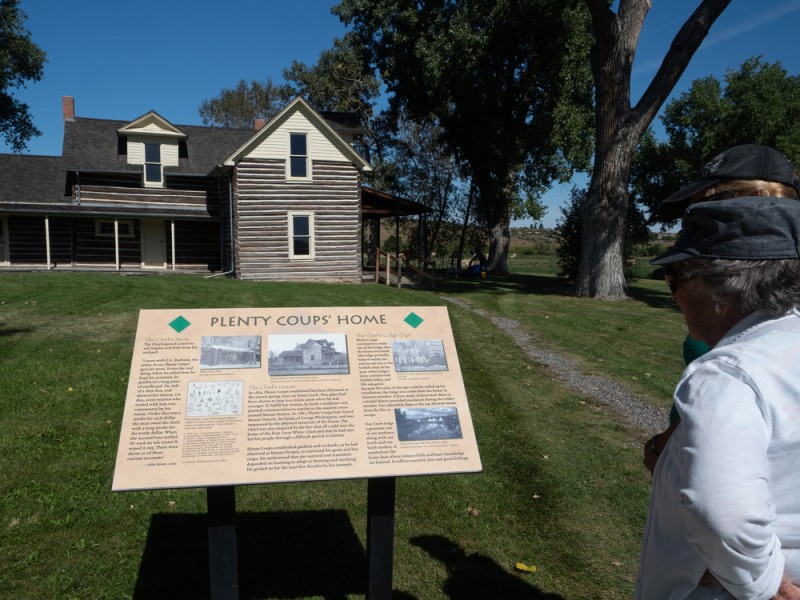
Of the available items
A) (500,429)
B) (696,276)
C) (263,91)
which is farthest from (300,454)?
(263,91)

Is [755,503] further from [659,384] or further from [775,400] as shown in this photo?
[659,384]

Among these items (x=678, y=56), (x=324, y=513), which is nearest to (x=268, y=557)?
(x=324, y=513)

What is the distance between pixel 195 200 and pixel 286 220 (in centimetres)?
570

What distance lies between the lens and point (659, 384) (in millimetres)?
9242

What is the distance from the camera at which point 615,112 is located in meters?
19.0

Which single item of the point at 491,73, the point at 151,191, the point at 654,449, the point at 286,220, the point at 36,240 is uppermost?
the point at 491,73

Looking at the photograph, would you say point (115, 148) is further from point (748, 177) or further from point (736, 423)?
point (736, 423)

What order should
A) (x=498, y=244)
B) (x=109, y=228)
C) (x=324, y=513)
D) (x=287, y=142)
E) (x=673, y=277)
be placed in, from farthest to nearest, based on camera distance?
(x=498, y=244), (x=109, y=228), (x=287, y=142), (x=324, y=513), (x=673, y=277)

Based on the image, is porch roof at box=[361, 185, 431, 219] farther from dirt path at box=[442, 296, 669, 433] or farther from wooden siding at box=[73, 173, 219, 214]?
dirt path at box=[442, 296, 669, 433]

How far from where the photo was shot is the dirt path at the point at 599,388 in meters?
7.57

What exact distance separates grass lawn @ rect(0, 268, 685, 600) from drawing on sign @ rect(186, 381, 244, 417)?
1509mm

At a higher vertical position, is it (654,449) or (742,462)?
(742,462)

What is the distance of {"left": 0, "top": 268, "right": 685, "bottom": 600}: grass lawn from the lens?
4.08 metres

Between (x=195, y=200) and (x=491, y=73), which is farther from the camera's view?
(x=491, y=73)
